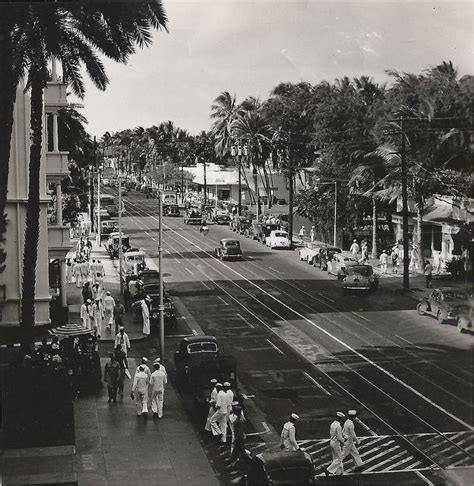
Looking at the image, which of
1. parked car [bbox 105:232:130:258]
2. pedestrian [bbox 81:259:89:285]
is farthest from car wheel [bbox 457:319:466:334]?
parked car [bbox 105:232:130:258]

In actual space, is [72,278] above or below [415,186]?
below

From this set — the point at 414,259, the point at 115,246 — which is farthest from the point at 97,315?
the point at 115,246

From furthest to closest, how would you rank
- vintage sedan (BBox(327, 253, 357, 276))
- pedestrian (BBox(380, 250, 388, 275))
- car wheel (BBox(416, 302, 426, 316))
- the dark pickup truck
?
pedestrian (BBox(380, 250, 388, 275))
vintage sedan (BBox(327, 253, 357, 276))
car wheel (BBox(416, 302, 426, 316))
the dark pickup truck

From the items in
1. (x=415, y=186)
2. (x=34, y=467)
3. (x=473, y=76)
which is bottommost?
(x=34, y=467)

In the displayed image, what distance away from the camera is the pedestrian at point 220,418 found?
22172 mm

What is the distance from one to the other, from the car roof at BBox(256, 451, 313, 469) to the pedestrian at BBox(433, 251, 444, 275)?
35.1m

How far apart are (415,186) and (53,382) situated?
32.5 m

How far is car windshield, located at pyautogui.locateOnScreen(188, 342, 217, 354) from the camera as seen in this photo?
28.7m

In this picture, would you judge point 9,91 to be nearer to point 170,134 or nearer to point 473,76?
point 473,76

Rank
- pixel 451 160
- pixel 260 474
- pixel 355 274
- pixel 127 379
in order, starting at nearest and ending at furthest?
pixel 260 474, pixel 127 379, pixel 355 274, pixel 451 160

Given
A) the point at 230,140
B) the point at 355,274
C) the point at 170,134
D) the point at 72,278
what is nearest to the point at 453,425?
the point at 355,274

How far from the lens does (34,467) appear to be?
1969 cm

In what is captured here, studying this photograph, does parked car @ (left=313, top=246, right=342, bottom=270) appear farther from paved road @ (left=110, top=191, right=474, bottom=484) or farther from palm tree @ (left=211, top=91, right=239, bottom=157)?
palm tree @ (left=211, top=91, right=239, bottom=157)

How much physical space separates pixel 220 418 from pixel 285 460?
4.79 m
